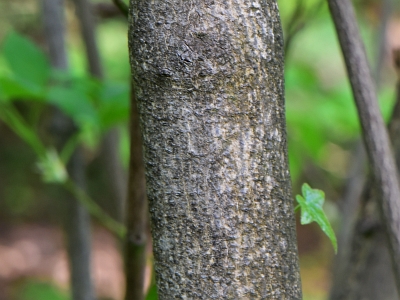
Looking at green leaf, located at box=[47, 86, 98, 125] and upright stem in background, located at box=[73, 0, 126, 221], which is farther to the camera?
upright stem in background, located at box=[73, 0, 126, 221]

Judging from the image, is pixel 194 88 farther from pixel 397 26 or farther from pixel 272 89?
pixel 397 26

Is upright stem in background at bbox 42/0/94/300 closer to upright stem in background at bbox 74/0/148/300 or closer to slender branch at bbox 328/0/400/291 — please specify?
upright stem in background at bbox 74/0/148/300

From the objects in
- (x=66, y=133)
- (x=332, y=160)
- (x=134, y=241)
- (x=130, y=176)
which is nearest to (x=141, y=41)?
(x=130, y=176)

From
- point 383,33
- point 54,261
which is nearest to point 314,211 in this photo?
point 383,33

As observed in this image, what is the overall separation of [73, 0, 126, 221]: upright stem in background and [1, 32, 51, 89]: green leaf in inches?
13.6

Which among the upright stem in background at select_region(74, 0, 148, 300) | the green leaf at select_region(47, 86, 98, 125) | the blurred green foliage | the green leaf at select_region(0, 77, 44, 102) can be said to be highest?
the green leaf at select_region(0, 77, 44, 102)

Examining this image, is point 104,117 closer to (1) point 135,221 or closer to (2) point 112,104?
(2) point 112,104

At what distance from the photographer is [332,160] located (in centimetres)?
385

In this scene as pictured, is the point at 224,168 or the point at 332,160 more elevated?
the point at 332,160

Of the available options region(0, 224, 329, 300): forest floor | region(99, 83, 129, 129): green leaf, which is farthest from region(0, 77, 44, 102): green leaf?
region(0, 224, 329, 300): forest floor

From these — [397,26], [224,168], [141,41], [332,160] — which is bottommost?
[224,168]

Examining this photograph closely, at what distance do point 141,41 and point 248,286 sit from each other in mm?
244

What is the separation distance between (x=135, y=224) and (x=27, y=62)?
50 centimetres

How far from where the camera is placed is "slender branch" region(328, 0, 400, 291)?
2.16 feet
